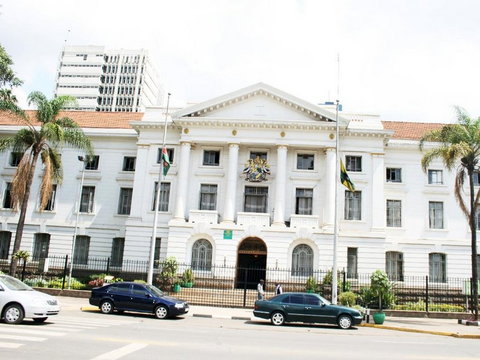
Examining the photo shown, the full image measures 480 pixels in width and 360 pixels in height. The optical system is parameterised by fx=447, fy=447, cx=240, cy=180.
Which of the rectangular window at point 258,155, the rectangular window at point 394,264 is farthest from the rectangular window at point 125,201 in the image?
the rectangular window at point 394,264

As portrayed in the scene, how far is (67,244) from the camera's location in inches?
1467

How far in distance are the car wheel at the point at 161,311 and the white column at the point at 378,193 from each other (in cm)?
2007

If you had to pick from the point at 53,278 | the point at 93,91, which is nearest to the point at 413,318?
the point at 53,278

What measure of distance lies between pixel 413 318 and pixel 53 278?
24826mm

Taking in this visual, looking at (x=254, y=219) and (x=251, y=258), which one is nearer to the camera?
(x=254, y=219)

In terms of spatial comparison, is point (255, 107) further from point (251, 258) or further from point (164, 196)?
point (251, 258)

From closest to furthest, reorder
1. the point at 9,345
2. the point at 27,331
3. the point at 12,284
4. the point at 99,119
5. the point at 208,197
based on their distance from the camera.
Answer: the point at 9,345
the point at 27,331
the point at 12,284
the point at 208,197
the point at 99,119

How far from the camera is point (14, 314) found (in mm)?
13633

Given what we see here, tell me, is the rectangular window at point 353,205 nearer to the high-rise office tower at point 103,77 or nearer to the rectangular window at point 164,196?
the rectangular window at point 164,196

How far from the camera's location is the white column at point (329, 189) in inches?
1309

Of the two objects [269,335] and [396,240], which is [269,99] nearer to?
[396,240]

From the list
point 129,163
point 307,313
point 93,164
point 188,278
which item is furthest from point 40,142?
point 307,313

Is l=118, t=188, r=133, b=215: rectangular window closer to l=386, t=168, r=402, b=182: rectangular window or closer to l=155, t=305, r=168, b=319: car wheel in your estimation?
l=155, t=305, r=168, b=319: car wheel

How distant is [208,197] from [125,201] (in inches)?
298
